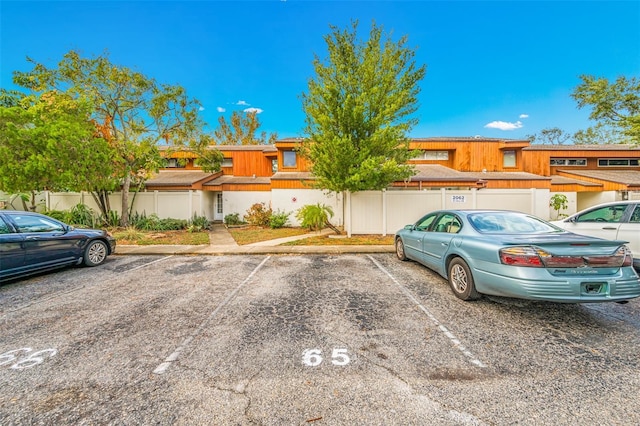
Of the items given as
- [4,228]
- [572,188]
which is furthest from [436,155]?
[4,228]

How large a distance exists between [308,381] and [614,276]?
13.3ft

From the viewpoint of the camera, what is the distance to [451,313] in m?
3.88

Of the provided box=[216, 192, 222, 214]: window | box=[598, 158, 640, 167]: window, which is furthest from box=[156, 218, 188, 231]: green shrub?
box=[598, 158, 640, 167]: window

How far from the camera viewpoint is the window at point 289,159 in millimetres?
17609

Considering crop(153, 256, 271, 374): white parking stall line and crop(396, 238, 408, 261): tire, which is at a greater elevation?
crop(396, 238, 408, 261): tire

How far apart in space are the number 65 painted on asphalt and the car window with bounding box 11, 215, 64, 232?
22.8 ft

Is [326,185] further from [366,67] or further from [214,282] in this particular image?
[214,282]

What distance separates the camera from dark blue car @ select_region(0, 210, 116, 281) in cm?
527

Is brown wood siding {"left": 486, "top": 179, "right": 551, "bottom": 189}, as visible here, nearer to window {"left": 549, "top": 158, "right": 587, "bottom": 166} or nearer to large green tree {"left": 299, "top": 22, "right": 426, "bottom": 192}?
window {"left": 549, "top": 158, "right": 587, "bottom": 166}

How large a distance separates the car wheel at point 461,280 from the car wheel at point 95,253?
862cm

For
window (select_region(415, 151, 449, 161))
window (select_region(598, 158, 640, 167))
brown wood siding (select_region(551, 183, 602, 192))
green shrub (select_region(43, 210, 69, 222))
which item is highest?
window (select_region(415, 151, 449, 161))

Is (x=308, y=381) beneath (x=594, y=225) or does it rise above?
beneath

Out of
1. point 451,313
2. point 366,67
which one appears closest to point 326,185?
point 366,67

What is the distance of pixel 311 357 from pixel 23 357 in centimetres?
316
